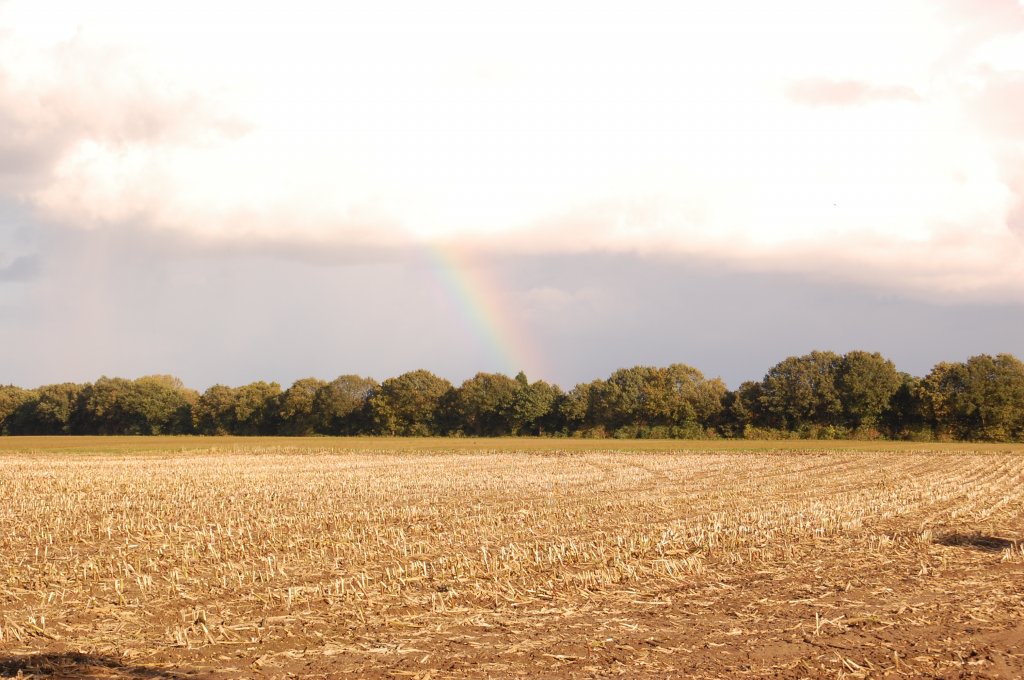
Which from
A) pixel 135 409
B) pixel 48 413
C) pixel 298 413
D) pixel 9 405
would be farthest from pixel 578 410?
pixel 9 405

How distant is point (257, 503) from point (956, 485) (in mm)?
27000

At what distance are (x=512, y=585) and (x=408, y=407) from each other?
381ft

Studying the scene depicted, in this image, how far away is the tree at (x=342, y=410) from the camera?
130500 millimetres

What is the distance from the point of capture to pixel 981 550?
18.3 meters

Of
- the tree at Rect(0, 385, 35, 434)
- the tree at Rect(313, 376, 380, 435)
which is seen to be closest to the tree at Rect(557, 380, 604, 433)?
the tree at Rect(313, 376, 380, 435)

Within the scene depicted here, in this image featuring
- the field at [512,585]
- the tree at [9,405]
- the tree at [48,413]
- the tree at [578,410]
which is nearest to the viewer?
the field at [512,585]

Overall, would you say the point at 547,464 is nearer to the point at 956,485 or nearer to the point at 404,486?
the point at 404,486

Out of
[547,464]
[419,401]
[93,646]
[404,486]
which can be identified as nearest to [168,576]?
[93,646]

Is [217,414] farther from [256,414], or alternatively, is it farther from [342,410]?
[342,410]

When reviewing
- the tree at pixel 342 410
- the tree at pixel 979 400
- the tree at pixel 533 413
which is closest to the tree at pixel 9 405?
the tree at pixel 342 410

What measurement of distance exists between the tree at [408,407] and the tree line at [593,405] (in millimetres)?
186

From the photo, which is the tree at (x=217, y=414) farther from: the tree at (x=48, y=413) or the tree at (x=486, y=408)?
the tree at (x=486, y=408)

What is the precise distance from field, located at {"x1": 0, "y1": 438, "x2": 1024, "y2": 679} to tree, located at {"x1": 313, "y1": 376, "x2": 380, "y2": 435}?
101 metres

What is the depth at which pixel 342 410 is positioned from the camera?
131 metres
